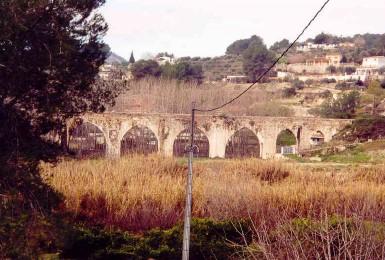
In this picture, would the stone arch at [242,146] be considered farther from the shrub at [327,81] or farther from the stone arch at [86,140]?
the shrub at [327,81]

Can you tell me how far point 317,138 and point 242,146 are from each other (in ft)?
16.3

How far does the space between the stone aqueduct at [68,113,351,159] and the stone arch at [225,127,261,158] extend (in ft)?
3.09

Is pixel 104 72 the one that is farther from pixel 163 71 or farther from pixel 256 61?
pixel 256 61

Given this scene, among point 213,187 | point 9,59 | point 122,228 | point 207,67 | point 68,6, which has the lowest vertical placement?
point 122,228

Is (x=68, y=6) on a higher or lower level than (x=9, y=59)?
higher

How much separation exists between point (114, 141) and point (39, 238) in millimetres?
22929

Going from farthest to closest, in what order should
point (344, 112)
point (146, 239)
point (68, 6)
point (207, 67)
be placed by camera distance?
point (207, 67), point (344, 112), point (146, 239), point (68, 6)

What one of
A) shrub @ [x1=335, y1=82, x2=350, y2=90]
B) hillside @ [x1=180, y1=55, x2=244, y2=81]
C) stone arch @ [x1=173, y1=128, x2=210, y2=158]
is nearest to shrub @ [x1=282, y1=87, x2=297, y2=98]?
shrub @ [x1=335, y1=82, x2=350, y2=90]

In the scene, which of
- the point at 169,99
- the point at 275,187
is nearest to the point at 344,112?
the point at 169,99

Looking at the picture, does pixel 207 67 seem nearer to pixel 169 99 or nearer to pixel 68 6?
pixel 169 99

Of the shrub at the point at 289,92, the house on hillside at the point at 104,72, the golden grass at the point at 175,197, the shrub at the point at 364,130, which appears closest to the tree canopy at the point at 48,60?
the house on hillside at the point at 104,72

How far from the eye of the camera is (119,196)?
1020 cm

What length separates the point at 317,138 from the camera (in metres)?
30.6

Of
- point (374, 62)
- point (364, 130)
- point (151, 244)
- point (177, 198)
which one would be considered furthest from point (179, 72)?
point (151, 244)
